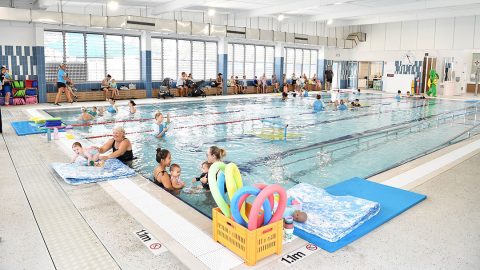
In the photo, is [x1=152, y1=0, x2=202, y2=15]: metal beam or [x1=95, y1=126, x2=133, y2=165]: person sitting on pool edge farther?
[x1=152, y1=0, x2=202, y2=15]: metal beam

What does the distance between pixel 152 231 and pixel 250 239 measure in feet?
3.89

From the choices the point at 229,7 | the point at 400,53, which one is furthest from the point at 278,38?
the point at 400,53

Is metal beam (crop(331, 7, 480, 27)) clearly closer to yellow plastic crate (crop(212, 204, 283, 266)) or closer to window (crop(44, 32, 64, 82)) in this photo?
window (crop(44, 32, 64, 82))

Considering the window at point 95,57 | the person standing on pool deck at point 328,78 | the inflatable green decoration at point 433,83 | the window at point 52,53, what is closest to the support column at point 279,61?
the person standing on pool deck at point 328,78

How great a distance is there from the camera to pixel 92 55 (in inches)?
672

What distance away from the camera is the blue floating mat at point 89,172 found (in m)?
5.35

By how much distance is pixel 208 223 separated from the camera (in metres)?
4.08

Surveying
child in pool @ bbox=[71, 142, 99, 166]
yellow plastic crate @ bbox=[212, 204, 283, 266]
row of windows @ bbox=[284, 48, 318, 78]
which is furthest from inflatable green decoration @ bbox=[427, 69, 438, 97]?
yellow plastic crate @ bbox=[212, 204, 283, 266]

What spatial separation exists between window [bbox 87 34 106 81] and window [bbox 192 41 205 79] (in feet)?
16.4

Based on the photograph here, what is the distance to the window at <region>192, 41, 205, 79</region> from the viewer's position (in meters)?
20.6

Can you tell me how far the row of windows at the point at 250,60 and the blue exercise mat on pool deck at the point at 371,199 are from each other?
18195mm

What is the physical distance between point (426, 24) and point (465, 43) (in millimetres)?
2843

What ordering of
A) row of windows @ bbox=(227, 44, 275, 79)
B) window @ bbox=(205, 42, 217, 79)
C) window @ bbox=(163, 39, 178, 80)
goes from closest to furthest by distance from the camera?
1. window @ bbox=(163, 39, 178, 80)
2. window @ bbox=(205, 42, 217, 79)
3. row of windows @ bbox=(227, 44, 275, 79)

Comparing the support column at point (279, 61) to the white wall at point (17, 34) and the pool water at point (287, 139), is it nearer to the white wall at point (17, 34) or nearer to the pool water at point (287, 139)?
the pool water at point (287, 139)
